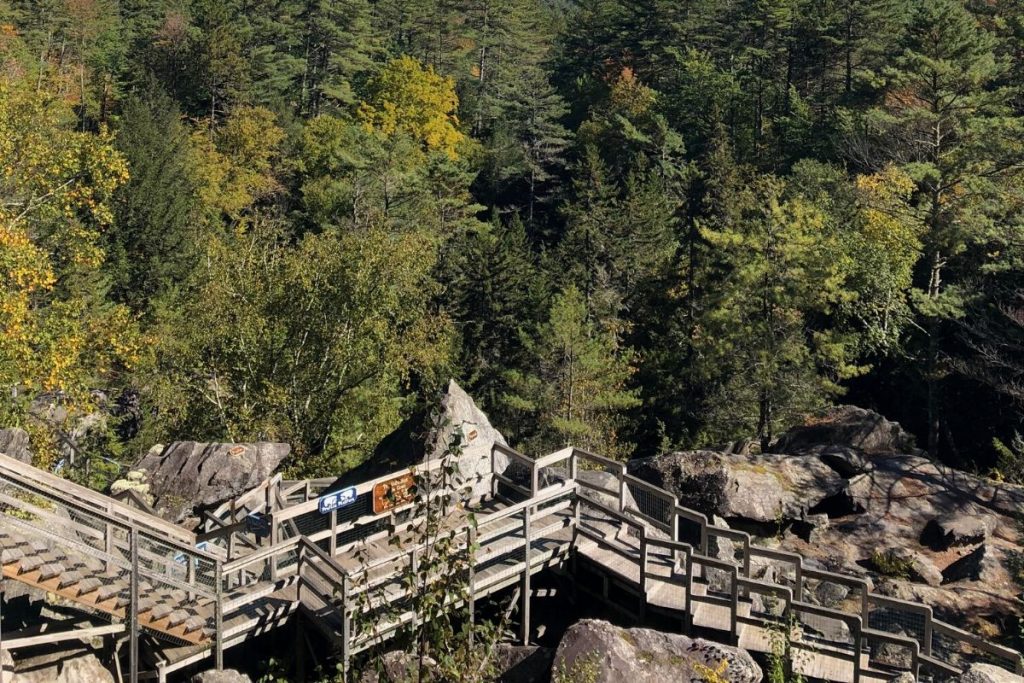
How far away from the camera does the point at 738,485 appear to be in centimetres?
1811

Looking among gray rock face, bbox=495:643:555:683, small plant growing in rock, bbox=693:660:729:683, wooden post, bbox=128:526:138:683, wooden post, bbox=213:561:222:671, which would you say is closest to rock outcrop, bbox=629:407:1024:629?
small plant growing in rock, bbox=693:660:729:683

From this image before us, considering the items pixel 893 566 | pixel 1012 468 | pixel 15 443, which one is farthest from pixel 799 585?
pixel 1012 468

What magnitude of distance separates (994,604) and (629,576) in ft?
20.4

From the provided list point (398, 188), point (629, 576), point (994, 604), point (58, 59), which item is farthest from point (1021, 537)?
A: point (58, 59)

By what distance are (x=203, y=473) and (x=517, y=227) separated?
3276cm

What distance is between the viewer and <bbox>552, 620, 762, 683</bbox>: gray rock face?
1109cm

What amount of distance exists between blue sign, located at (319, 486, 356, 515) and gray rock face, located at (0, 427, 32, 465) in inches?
222

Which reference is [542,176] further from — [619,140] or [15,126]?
[15,126]

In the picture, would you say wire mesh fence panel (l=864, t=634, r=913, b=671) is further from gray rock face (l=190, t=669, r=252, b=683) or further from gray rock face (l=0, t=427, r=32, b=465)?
gray rock face (l=0, t=427, r=32, b=465)

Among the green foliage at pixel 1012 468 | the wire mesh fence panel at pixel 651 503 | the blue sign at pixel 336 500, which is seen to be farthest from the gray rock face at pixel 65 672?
the green foliage at pixel 1012 468

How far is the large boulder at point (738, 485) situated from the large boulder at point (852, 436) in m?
2.49

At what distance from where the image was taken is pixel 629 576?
46.4 ft

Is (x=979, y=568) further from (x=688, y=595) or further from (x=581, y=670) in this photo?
(x=581, y=670)

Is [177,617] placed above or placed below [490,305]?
above
